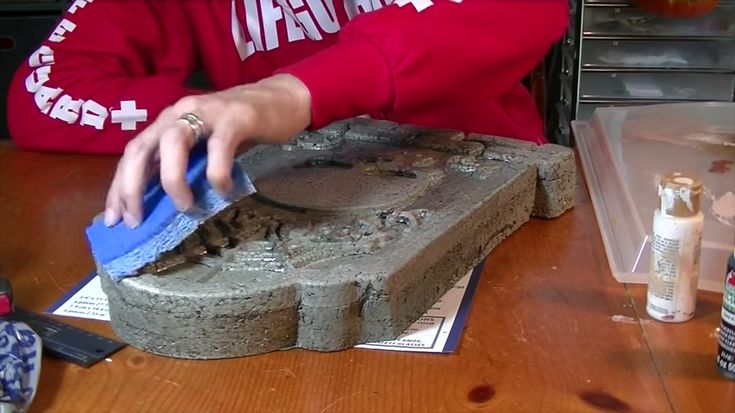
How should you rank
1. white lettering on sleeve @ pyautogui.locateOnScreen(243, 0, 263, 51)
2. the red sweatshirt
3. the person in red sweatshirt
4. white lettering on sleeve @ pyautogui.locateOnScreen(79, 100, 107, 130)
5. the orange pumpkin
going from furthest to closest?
1. the orange pumpkin
2. white lettering on sleeve @ pyautogui.locateOnScreen(243, 0, 263, 51)
3. white lettering on sleeve @ pyautogui.locateOnScreen(79, 100, 107, 130)
4. the red sweatshirt
5. the person in red sweatshirt

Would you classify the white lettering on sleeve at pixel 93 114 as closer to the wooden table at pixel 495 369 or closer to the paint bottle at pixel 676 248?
the wooden table at pixel 495 369

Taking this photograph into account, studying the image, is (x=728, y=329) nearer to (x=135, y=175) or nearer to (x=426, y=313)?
(x=426, y=313)

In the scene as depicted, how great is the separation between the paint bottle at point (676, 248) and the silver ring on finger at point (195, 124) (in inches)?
13.7

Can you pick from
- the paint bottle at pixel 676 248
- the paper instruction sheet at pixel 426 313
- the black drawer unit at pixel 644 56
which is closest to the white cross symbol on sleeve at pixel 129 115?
the paper instruction sheet at pixel 426 313

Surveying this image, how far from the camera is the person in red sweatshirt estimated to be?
0.74 m

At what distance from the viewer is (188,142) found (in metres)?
0.72

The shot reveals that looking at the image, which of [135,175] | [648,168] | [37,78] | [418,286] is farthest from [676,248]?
[37,78]

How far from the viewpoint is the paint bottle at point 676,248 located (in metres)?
0.69

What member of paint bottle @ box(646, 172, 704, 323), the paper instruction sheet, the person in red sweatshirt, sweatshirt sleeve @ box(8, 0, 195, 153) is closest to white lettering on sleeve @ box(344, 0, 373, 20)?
the person in red sweatshirt

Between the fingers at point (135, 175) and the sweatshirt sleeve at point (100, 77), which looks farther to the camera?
the sweatshirt sleeve at point (100, 77)

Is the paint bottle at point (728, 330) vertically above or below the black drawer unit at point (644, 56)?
above

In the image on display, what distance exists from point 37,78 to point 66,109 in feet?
0.22

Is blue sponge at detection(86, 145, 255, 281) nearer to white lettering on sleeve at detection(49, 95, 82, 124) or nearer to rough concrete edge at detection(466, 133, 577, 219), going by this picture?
rough concrete edge at detection(466, 133, 577, 219)

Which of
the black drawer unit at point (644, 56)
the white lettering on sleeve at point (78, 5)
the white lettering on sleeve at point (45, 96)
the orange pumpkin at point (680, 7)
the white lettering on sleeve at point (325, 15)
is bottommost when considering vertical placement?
the black drawer unit at point (644, 56)
